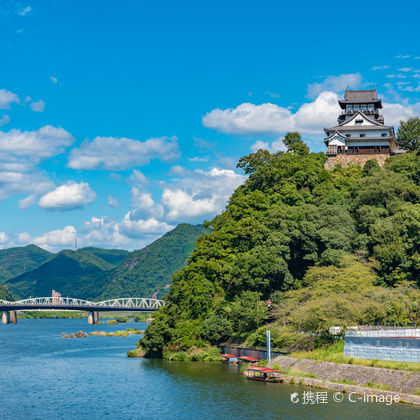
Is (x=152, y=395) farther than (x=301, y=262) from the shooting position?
No

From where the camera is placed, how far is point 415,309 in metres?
48.6

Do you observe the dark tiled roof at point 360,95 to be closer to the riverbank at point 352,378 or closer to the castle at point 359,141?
the castle at point 359,141

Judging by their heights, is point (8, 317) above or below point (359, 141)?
below

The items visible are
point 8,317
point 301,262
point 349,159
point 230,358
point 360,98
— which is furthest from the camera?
point 8,317

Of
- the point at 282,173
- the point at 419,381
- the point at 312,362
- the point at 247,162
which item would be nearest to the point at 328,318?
the point at 312,362

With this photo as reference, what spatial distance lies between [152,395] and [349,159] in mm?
60352

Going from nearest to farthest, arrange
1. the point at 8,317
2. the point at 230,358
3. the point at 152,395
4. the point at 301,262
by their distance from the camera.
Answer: the point at 152,395
the point at 230,358
the point at 301,262
the point at 8,317

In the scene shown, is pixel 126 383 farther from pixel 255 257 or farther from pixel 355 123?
pixel 355 123

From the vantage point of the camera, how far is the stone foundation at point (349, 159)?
295 ft

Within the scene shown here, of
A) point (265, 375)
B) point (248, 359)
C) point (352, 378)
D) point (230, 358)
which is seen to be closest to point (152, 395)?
point (265, 375)

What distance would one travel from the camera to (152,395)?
42562 millimetres

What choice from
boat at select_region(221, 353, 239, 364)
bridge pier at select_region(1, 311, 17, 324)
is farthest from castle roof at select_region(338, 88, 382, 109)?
bridge pier at select_region(1, 311, 17, 324)

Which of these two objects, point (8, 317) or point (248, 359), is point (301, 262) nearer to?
point (248, 359)

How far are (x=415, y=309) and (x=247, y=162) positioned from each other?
1680 inches
